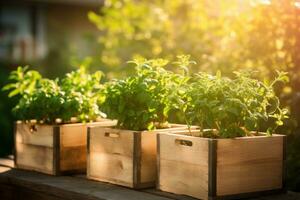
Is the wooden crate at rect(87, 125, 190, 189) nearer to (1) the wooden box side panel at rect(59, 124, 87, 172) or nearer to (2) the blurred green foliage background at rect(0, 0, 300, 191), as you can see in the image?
(1) the wooden box side panel at rect(59, 124, 87, 172)

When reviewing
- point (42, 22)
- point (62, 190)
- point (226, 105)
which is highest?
point (42, 22)

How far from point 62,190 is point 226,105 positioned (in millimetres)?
855

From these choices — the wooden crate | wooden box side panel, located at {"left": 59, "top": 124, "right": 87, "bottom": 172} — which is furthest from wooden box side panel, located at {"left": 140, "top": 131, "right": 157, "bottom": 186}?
wooden box side panel, located at {"left": 59, "top": 124, "right": 87, "bottom": 172}

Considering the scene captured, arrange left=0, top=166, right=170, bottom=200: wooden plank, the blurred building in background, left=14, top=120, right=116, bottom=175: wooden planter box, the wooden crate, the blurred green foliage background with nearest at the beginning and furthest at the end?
left=0, top=166, right=170, bottom=200: wooden plank, the wooden crate, left=14, top=120, right=116, bottom=175: wooden planter box, the blurred green foliage background, the blurred building in background

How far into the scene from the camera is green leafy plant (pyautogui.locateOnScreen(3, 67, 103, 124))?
368cm

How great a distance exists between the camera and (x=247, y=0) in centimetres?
457

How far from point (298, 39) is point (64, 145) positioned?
1.46 meters

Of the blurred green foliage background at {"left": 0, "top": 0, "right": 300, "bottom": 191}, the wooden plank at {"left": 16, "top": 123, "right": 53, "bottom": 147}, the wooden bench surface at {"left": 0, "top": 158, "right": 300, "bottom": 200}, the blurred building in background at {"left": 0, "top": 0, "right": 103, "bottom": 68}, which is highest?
the blurred building in background at {"left": 0, "top": 0, "right": 103, "bottom": 68}

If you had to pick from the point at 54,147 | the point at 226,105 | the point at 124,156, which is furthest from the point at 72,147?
the point at 226,105

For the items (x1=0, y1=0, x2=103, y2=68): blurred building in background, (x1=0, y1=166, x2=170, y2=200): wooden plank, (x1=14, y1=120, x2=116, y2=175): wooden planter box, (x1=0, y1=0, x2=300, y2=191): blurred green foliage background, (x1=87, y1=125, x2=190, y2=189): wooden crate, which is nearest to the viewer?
(x1=0, y1=166, x2=170, y2=200): wooden plank

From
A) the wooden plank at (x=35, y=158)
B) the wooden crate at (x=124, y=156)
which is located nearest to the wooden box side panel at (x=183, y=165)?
the wooden crate at (x=124, y=156)

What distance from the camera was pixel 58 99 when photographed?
12.0 feet

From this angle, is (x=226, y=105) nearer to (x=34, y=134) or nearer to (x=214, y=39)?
(x=34, y=134)

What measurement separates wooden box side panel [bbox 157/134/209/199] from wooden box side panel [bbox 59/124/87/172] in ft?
2.16
